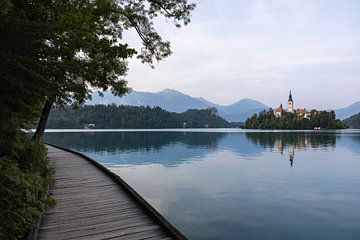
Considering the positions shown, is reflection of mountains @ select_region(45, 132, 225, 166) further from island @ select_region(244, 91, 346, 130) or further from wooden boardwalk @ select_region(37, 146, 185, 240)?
island @ select_region(244, 91, 346, 130)

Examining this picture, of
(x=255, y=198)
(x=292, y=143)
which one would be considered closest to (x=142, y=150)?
(x=255, y=198)

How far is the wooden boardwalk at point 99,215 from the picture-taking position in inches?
284

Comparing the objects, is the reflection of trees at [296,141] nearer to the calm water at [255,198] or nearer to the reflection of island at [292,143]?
the reflection of island at [292,143]

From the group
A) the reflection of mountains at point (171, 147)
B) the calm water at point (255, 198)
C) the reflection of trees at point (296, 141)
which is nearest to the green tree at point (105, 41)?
the calm water at point (255, 198)

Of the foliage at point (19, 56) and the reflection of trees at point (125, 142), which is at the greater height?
the foliage at point (19, 56)

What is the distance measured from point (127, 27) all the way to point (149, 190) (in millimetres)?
10281

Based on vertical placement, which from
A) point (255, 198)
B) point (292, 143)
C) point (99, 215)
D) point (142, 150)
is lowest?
point (255, 198)

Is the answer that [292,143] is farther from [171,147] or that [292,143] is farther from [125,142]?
[125,142]

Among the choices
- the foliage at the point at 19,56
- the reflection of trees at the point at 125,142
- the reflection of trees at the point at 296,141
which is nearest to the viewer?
the foliage at the point at 19,56

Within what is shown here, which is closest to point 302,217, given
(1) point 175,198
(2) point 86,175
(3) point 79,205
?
(1) point 175,198

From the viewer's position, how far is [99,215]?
8656 millimetres

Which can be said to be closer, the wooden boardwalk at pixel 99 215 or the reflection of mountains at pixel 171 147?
the wooden boardwalk at pixel 99 215

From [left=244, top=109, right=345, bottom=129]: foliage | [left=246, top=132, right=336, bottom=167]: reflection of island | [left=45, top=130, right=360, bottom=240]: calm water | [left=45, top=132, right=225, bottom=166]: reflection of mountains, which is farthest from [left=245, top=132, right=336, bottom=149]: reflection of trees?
[left=244, top=109, right=345, bottom=129]: foliage

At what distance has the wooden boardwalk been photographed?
284 inches
